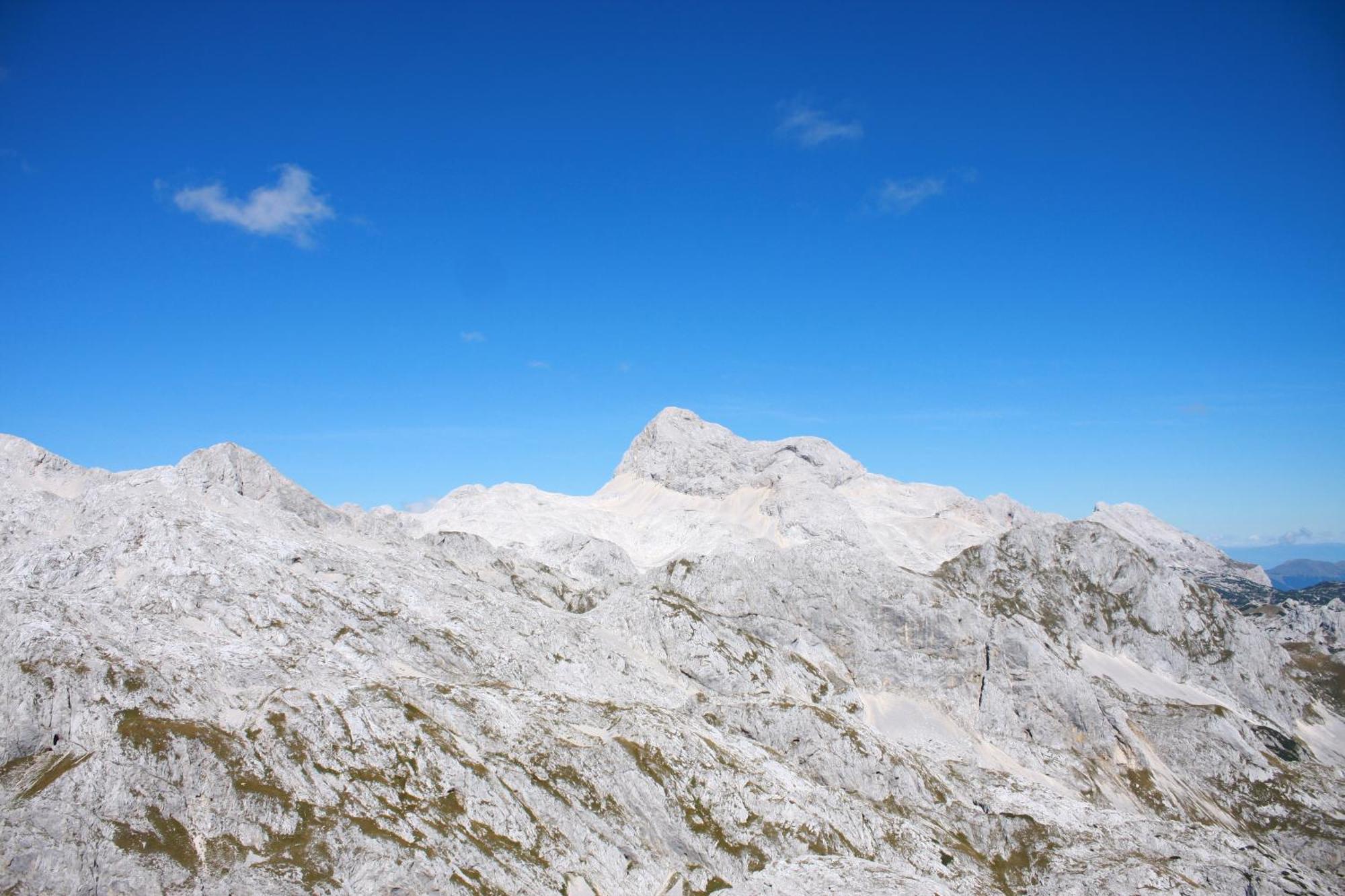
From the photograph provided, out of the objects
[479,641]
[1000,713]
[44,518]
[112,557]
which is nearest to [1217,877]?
[1000,713]

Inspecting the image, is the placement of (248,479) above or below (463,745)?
above

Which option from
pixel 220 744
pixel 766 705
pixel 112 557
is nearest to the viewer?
pixel 220 744

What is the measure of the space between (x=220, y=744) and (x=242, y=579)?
139 ft

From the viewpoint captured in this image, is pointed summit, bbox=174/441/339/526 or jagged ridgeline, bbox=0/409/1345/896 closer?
jagged ridgeline, bbox=0/409/1345/896

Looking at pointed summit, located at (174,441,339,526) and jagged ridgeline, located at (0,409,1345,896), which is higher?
pointed summit, located at (174,441,339,526)

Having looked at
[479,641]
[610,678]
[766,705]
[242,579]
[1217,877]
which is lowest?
[1217,877]

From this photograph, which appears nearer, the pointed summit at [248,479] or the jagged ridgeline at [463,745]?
the jagged ridgeline at [463,745]

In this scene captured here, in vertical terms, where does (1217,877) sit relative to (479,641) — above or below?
below

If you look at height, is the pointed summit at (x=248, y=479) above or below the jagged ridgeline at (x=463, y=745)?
above

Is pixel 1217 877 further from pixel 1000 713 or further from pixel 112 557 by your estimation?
pixel 112 557

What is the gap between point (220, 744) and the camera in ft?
320

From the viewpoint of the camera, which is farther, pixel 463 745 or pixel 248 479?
pixel 248 479

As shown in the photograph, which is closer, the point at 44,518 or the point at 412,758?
the point at 412,758

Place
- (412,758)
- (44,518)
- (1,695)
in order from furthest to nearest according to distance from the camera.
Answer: (44,518), (412,758), (1,695)
